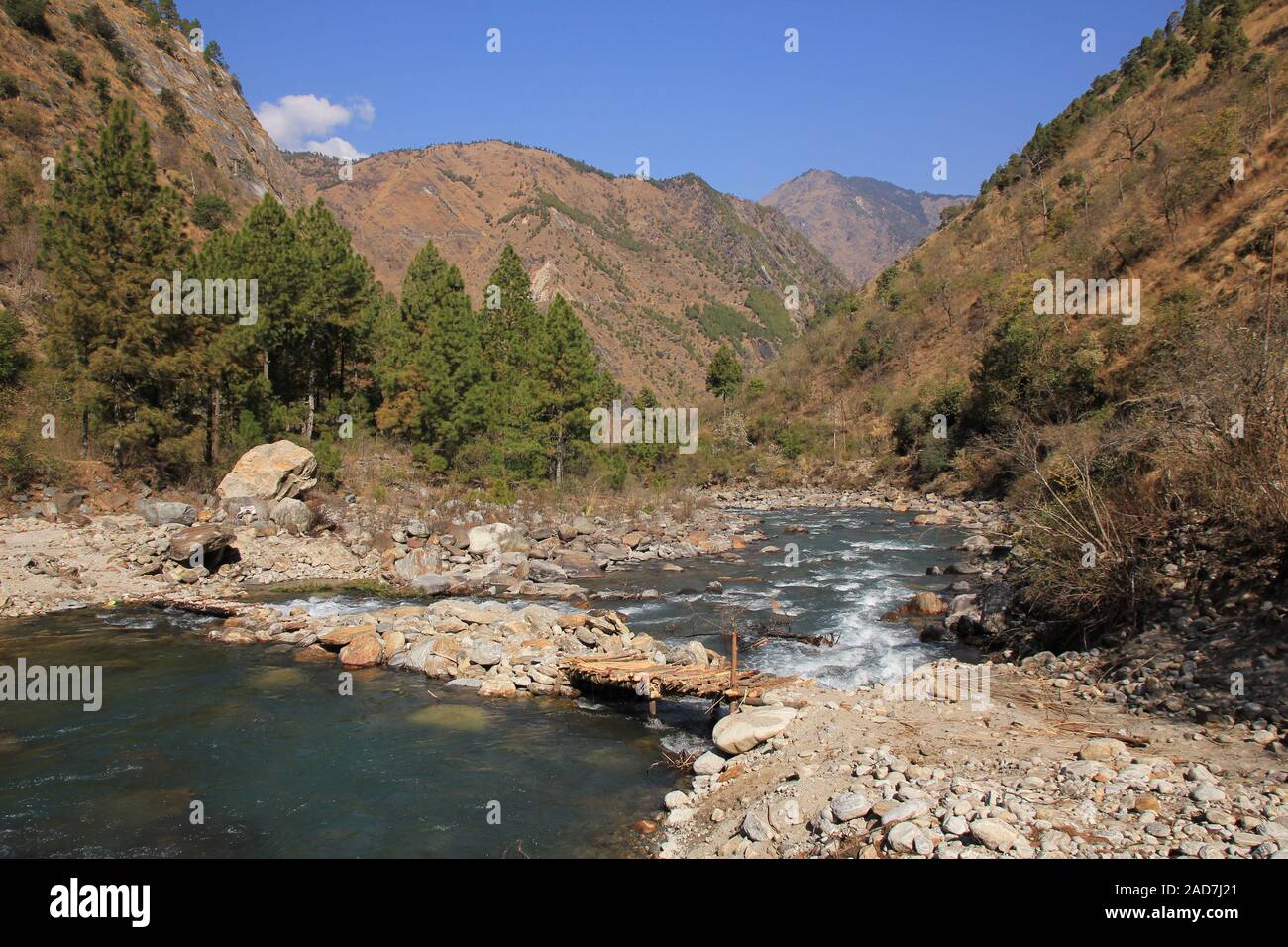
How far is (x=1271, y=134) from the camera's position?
3731 centimetres

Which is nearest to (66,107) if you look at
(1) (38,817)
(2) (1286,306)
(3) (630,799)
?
(1) (38,817)

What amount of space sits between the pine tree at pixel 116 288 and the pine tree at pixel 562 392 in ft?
48.2

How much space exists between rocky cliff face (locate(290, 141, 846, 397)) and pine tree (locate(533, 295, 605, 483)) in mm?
69639

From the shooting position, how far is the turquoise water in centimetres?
721

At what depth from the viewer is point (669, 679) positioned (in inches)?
423

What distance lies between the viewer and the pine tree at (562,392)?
33.4 m

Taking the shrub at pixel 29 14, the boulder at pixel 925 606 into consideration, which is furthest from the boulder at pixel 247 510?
the shrub at pixel 29 14

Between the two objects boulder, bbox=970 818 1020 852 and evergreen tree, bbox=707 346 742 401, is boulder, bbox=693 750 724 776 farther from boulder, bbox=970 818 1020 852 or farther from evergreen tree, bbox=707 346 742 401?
evergreen tree, bbox=707 346 742 401

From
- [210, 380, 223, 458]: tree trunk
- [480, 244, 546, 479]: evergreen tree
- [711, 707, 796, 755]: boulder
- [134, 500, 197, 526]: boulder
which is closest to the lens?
[711, 707, 796, 755]: boulder

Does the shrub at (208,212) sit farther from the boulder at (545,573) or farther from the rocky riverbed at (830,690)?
the boulder at (545,573)

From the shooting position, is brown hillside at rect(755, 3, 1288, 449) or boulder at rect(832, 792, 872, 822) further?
brown hillside at rect(755, 3, 1288, 449)

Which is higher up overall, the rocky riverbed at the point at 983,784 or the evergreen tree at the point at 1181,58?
the evergreen tree at the point at 1181,58

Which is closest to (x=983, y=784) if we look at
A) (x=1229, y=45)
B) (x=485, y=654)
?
(x=485, y=654)

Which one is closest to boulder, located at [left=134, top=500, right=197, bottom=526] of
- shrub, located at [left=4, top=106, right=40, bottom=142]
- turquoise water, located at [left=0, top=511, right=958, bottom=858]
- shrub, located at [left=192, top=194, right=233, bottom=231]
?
turquoise water, located at [left=0, top=511, right=958, bottom=858]
